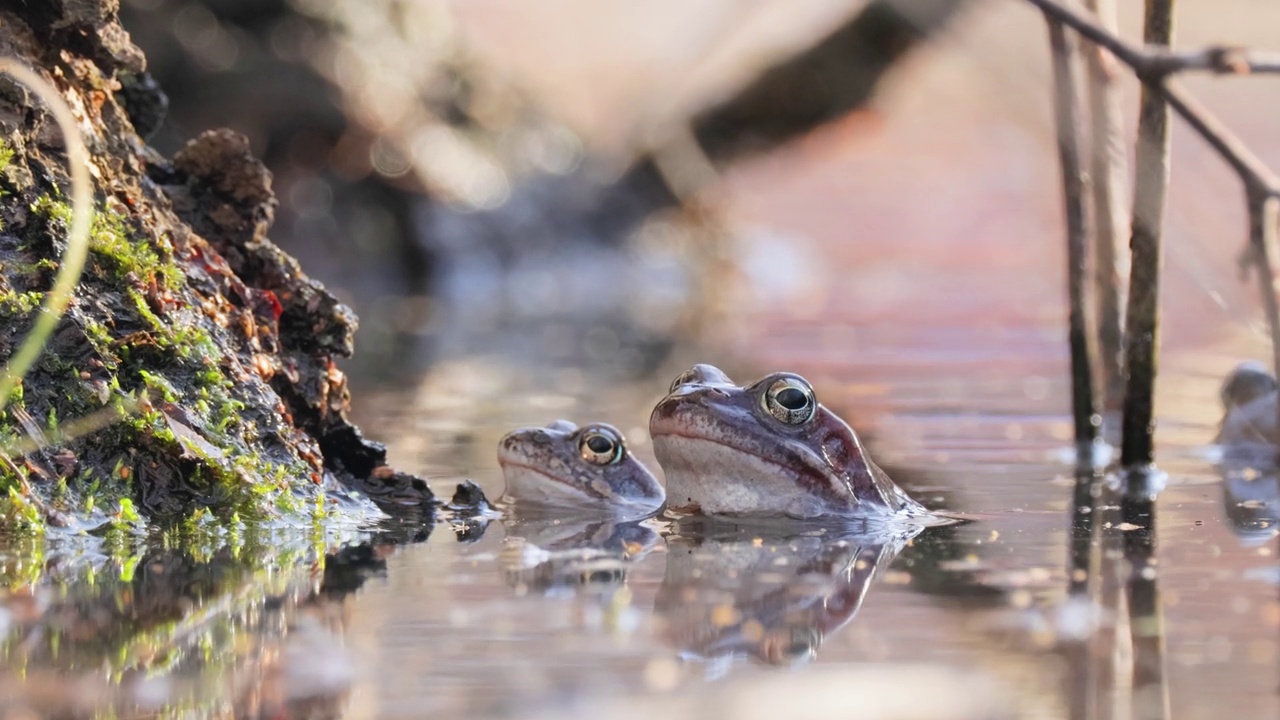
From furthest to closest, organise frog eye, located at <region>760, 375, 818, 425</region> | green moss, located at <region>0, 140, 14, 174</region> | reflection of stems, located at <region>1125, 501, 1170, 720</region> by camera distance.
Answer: frog eye, located at <region>760, 375, 818, 425</region>
green moss, located at <region>0, 140, 14, 174</region>
reflection of stems, located at <region>1125, 501, 1170, 720</region>

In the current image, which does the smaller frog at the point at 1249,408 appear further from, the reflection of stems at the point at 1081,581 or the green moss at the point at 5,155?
the green moss at the point at 5,155

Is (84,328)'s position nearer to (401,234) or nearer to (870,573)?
(870,573)

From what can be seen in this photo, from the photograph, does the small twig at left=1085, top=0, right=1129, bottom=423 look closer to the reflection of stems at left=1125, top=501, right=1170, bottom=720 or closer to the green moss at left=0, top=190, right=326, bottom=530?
the reflection of stems at left=1125, top=501, right=1170, bottom=720

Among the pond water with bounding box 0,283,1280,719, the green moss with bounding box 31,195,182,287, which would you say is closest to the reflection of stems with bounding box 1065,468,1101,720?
the pond water with bounding box 0,283,1280,719

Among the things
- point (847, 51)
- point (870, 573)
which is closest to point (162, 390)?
point (870, 573)

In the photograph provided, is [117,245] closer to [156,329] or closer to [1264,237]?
[156,329]
